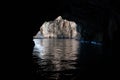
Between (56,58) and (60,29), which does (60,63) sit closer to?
(56,58)

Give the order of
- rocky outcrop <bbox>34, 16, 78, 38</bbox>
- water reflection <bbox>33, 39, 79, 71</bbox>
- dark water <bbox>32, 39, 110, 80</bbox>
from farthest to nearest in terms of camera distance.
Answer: rocky outcrop <bbox>34, 16, 78, 38</bbox> < water reflection <bbox>33, 39, 79, 71</bbox> < dark water <bbox>32, 39, 110, 80</bbox>

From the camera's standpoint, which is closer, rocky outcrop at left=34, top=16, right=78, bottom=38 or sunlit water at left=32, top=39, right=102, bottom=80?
sunlit water at left=32, top=39, right=102, bottom=80

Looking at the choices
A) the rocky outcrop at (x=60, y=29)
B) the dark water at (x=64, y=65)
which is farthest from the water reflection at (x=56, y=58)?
the rocky outcrop at (x=60, y=29)

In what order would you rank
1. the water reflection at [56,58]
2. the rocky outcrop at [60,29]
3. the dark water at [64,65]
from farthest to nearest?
the rocky outcrop at [60,29], the water reflection at [56,58], the dark water at [64,65]

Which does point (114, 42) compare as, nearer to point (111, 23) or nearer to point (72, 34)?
point (111, 23)

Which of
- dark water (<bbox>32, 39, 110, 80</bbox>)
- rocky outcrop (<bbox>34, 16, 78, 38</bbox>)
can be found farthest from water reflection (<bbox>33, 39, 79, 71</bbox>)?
rocky outcrop (<bbox>34, 16, 78, 38</bbox>)

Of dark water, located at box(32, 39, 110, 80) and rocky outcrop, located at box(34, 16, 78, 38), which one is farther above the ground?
rocky outcrop, located at box(34, 16, 78, 38)

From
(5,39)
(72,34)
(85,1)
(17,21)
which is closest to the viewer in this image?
(5,39)

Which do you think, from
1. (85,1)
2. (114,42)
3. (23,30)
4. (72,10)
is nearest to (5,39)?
(23,30)

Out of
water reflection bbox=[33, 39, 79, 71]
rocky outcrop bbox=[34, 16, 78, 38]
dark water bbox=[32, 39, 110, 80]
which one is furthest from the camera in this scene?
rocky outcrop bbox=[34, 16, 78, 38]

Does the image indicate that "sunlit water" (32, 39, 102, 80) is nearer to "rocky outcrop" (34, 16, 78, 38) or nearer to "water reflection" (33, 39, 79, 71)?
"water reflection" (33, 39, 79, 71)

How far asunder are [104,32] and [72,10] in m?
11.3

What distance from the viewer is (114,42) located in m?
49.5

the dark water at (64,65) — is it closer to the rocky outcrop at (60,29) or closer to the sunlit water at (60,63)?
the sunlit water at (60,63)
